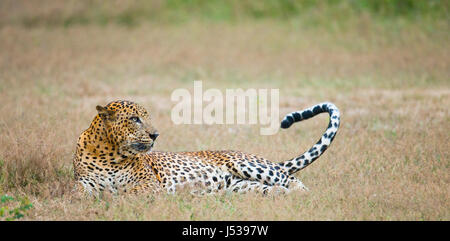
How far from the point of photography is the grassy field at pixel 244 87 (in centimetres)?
765

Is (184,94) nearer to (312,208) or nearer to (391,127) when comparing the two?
(391,127)

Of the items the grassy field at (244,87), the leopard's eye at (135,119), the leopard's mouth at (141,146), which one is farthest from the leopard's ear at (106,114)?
the grassy field at (244,87)

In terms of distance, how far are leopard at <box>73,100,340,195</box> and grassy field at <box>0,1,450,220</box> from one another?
0.97ft

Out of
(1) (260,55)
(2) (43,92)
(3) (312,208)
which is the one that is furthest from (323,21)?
(3) (312,208)

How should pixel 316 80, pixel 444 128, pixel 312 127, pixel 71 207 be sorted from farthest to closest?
pixel 316 80 < pixel 312 127 < pixel 444 128 < pixel 71 207

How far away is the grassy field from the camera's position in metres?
7.65

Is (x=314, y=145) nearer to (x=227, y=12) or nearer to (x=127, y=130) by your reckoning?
(x=127, y=130)

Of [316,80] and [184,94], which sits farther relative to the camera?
[316,80]

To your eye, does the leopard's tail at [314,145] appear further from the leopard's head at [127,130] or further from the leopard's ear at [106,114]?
the leopard's ear at [106,114]

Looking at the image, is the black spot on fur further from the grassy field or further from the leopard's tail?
the grassy field

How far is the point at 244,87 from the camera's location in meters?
17.3

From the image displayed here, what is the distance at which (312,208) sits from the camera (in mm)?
7480
